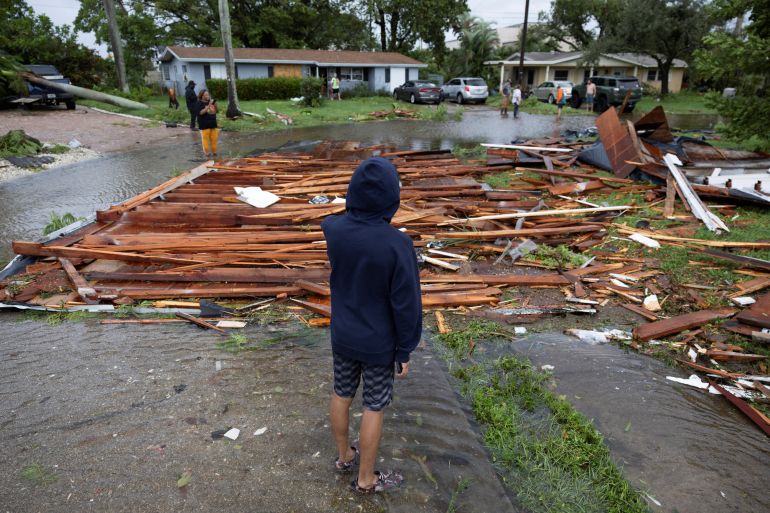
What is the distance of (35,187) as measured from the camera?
1049cm

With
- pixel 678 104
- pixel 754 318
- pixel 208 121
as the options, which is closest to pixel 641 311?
pixel 754 318

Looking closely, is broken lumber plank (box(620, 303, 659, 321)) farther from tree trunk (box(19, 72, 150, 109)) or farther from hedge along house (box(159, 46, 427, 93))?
hedge along house (box(159, 46, 427, 93))

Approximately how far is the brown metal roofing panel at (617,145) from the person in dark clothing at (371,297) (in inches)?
360

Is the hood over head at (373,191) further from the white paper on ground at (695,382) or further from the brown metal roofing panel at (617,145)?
the brown metal roofing panel at (617,145)

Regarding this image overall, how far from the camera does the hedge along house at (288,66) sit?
35531mm

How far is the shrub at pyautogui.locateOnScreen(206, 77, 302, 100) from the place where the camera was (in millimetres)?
31391

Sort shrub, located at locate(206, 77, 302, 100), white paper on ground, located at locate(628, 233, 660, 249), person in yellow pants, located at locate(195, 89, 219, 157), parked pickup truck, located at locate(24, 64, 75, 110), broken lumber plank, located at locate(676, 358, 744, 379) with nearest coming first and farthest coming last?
broken lumber plank, located at locate(676, 358, 744, 379)
white paper on ground, located at locate(628, 233, 660, 249)
person in yellow pants, located at locate(195, 89, 219, 157)
parked pickup truck, located at locate(24, 64, 75, 110)
shrub, located at locate(206, 77, 302, 100)

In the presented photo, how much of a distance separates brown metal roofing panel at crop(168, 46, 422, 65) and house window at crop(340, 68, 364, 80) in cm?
102

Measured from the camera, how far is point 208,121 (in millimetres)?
12398

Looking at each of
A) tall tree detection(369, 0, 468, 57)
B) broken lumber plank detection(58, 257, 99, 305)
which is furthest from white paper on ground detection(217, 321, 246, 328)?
tall tree detection(369, 0, 468, 57)

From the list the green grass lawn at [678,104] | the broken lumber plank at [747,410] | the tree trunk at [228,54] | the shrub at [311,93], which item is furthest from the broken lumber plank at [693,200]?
the green grass lawn at [678,104]

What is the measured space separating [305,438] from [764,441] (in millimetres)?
3052

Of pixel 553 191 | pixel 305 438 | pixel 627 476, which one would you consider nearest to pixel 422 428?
pixel 305 438

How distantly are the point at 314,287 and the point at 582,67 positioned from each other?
4484 centimetres
